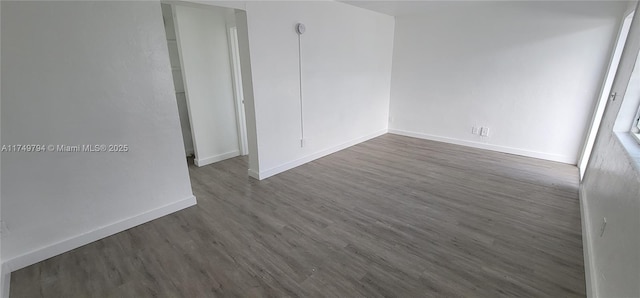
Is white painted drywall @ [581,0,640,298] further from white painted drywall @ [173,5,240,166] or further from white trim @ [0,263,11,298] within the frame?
white painted drywall @ [173,5,240,166]

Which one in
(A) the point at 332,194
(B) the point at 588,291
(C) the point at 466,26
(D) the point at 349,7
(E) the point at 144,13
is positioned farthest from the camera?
(C) the point at 466,26

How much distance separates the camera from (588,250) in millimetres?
1945

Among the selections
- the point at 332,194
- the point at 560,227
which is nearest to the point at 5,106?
the point at 332,194

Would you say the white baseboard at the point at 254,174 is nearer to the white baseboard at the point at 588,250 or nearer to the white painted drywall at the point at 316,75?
the white painted drywall at the point at 316,75

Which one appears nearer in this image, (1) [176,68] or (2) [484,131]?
(1) [176,68]

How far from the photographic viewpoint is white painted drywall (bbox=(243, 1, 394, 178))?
3.08m

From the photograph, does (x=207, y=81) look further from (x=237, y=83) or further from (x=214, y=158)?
(x=214, y=158)

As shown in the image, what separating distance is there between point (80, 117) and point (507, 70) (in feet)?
16.6

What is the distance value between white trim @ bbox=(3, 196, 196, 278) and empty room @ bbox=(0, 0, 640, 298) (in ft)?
0.04

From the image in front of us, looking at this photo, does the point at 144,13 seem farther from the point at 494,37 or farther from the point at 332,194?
the point at 494,37

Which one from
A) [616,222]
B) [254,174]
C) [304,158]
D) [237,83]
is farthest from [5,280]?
[616,222]

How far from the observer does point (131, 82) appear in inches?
84.2

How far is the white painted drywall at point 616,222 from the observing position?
1.21 meters

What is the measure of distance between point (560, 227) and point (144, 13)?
12.4 ft
